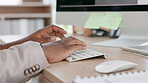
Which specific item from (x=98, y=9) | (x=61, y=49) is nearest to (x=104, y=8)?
(x=98, y=9)

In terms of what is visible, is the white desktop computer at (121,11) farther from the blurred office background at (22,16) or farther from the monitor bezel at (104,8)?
the blurred office background at (22,16)

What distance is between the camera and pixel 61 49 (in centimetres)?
75

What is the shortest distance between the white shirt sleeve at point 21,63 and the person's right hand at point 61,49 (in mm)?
45

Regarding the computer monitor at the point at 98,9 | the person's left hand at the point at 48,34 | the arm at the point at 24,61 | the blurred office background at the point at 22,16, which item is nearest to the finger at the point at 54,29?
the person's left hand at the point at 48,34

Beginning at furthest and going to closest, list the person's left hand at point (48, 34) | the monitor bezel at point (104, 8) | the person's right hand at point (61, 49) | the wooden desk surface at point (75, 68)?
the person's left hand at point (48, 34) → the monitor bezel at point (104, 8) → the person's right hand at point (61, 49) → the wooden desk surface at point (75, 68)

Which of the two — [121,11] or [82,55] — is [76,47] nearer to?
[82,55]

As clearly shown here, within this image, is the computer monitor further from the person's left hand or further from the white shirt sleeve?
the white shirt sleeve

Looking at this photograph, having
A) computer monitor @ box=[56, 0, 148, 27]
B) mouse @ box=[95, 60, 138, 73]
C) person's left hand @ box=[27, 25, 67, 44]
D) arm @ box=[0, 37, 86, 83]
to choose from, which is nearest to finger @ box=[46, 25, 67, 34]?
person's left hand @ box=[27, 25, 67, 44]

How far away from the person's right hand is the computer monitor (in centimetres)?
23

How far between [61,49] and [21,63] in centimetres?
16

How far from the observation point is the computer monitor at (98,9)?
34.0 inches

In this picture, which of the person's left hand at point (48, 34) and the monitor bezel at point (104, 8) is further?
the person's left hand at point (48, 34)

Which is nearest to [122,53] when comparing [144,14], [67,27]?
[144,14]

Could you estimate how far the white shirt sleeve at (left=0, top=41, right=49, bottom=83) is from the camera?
2.05 feet
